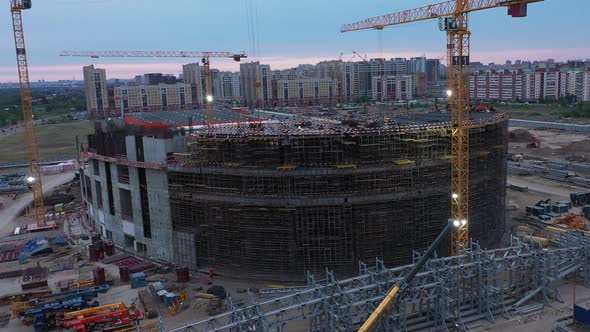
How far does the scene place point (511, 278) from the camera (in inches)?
910

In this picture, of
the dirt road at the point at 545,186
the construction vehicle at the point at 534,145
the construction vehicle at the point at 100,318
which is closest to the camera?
the construction vehicle at the point at 100,318

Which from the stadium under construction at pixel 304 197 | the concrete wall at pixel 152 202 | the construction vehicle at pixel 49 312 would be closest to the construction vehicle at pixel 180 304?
the stadium under construction at pixel 304 197

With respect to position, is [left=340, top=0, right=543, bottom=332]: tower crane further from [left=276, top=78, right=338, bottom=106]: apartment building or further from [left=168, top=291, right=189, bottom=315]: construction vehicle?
[left=276, top=78, right=338, bottom=106]: apartment building

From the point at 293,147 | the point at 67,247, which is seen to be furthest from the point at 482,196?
the point at 67,247

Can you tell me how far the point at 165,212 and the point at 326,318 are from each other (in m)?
16.0

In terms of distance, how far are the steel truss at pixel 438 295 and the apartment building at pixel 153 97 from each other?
395ft

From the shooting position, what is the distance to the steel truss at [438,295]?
1925 cm

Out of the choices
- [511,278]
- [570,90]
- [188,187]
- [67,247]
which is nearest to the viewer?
[511,278]

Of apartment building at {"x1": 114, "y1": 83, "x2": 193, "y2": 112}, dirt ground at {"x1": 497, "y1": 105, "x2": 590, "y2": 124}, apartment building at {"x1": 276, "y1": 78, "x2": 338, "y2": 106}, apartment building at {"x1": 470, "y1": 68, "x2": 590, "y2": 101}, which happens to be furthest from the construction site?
apartment building at {"x1": 470, "y1": 68, "x2": 590, "y2": 101}

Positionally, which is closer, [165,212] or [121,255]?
[165,212]

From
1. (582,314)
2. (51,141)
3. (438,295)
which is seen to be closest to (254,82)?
(51,141)

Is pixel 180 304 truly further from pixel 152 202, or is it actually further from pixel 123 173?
pixel 123 173

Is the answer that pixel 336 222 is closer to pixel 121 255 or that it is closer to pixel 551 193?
pixel 121 255

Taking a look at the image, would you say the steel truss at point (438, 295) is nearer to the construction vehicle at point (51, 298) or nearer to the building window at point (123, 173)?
the construction vehicle at point (51, 298)
